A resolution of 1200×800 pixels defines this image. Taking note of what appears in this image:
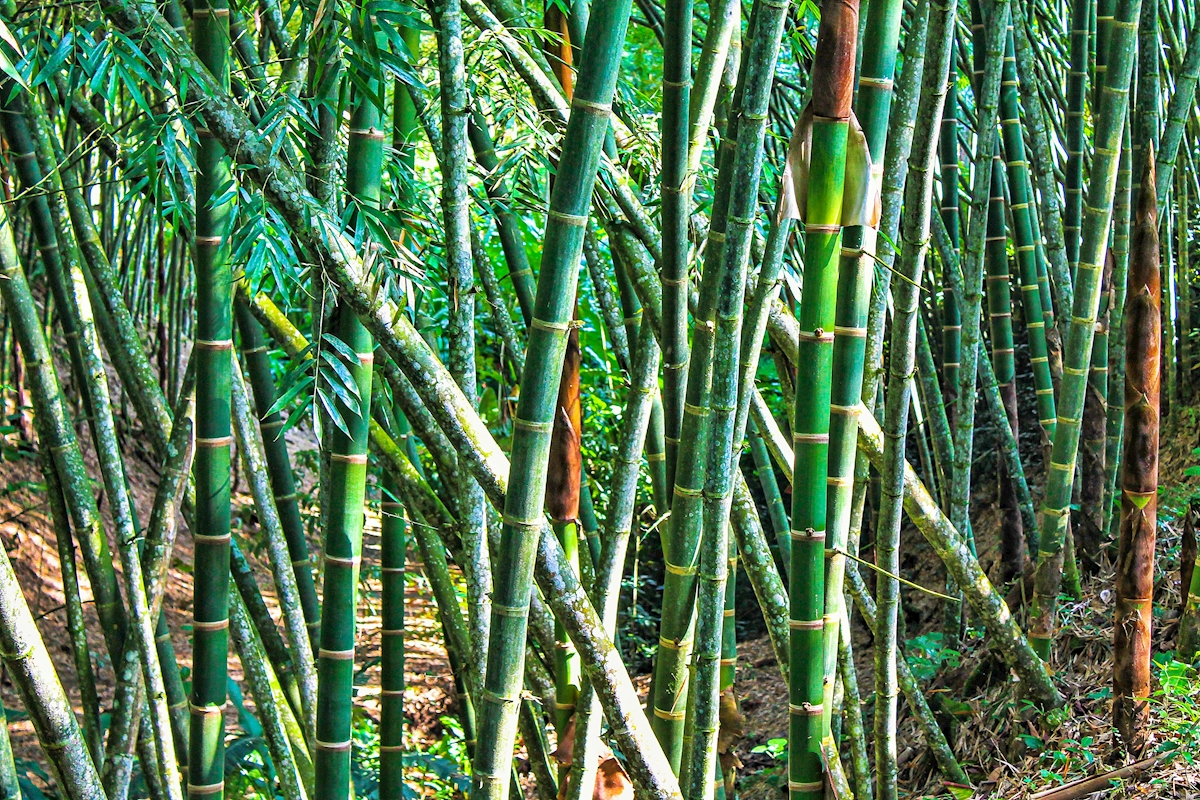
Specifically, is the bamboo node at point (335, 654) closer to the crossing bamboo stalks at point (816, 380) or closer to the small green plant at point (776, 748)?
the crossing bamboo stalks at point (816, 380)

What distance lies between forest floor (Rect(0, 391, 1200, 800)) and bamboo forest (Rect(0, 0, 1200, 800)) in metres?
0.02

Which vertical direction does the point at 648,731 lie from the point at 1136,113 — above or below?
below

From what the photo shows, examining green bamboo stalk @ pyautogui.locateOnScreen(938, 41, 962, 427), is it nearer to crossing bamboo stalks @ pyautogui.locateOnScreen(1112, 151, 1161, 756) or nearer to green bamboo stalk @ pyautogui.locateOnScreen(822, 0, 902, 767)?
crossing bamboo stalks @ pyautogui.locateOnScreen(1112, 151, 1161, 756)

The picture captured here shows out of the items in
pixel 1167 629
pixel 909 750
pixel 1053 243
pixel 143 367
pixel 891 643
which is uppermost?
pixel 1053 243

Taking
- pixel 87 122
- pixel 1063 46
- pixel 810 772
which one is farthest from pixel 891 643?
pixel 1063 46

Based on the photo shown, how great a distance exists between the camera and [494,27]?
1493 mm

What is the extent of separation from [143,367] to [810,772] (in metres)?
1.33

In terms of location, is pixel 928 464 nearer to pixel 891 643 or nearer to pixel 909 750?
pixel 909 750

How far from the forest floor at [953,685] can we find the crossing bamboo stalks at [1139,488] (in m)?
0.07

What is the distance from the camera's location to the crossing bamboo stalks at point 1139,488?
203 centimetres

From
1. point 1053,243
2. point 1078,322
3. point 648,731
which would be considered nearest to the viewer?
point 648,731

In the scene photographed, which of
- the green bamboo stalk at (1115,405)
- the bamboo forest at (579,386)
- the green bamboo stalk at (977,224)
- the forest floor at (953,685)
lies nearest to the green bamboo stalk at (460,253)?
the bamboo forest at (579,386)

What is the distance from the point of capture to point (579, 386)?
4.94ft

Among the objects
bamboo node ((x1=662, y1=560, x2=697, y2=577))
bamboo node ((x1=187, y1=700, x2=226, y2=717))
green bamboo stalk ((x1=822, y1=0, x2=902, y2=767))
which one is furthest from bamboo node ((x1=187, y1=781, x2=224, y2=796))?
green bamboo stalk ((x1=822, y1=0, x2=902, y2=767))
